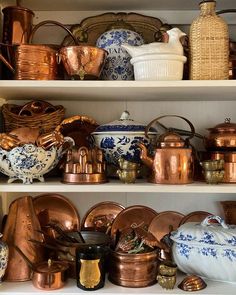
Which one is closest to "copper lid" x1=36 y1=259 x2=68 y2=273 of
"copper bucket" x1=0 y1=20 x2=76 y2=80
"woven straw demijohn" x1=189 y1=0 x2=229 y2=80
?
"copper bucket" x1=0 y1=20 x2=76 y2=80

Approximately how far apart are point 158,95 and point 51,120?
0.32 m

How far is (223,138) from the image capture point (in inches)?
42.4

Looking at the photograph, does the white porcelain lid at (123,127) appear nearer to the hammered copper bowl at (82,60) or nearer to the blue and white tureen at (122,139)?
the blue and white tureen at (122,139)

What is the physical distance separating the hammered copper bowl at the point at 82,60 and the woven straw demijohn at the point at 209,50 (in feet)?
0.80

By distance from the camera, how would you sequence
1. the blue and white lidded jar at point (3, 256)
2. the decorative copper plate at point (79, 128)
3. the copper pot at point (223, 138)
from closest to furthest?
the blue and white lidded jar at point (3, 256) → the copper pot at point (223, 138) → the decorative copper plate at point (79, 128)

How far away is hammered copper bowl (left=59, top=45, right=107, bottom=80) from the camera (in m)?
1.01

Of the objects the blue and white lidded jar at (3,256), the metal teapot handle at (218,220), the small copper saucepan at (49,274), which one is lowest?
the small copper saucepan at (49,274)

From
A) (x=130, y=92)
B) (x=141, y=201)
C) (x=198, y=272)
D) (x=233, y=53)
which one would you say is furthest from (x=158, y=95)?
(x=198, y=272)

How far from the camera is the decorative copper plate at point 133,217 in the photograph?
Answer: 1230 mm

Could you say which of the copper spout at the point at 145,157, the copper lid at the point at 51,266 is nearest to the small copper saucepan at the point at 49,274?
the copper lid at the point at 51,266

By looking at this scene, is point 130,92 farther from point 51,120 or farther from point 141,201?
point 141,201

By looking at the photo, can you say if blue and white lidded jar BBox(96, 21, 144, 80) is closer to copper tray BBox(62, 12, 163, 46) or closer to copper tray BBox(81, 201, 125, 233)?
copper tray BBox(62, 12, 163, 46)

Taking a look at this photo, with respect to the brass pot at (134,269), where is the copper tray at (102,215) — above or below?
above

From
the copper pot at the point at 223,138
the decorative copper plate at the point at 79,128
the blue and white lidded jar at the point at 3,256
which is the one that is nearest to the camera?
the blue and white lidded jar at the point at 3,256
